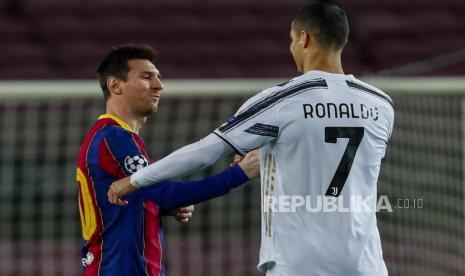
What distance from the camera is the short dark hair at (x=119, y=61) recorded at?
445cm

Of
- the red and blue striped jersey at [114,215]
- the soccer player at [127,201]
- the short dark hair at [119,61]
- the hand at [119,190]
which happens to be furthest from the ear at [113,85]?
the hand at [119,190]

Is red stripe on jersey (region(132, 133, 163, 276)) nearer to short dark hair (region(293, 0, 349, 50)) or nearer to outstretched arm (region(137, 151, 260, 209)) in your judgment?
outstretched arm (region(137, 151, 260, 209))

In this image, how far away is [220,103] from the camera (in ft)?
27.4

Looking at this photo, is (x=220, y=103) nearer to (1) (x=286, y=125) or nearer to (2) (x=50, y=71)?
(2) (x=50, y=71)

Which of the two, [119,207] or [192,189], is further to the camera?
[119,207]

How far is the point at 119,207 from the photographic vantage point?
412 cm

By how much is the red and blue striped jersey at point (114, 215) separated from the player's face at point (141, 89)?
159mm

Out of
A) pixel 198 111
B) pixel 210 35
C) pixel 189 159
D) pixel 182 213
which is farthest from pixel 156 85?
pixel 210 35

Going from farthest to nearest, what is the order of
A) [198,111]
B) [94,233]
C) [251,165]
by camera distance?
[198,111] → [94,233] → [251,165]

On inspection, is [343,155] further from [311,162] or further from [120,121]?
[120,121]

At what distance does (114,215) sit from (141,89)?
599mm

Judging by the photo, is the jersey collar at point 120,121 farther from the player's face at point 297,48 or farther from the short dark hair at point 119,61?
the player's face at point 297,48

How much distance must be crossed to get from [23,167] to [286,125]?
446 centimetres

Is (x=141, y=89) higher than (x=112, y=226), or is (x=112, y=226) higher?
(x=141, y=89)
